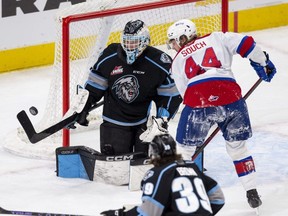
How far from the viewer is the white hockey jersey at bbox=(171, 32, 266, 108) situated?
6820mm

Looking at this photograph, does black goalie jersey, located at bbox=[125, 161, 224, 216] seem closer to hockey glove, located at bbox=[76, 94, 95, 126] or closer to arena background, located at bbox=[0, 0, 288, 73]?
hockey glove, located at bbox=[76, 94, 95, 126]

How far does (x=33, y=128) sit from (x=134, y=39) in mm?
911

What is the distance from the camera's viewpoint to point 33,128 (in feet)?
25.0

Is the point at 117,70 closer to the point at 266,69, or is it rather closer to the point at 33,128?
the point at 33,128

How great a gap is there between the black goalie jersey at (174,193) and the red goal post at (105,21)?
8.11 feet

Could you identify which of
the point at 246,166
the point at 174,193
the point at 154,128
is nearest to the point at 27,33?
the point at 154,128

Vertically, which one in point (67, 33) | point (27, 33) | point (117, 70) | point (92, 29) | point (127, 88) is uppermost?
point (27, 33)

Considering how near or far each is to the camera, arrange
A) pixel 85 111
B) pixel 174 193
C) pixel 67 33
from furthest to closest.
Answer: pixel 67 33 < pixel 85 111 < pixel 174 193

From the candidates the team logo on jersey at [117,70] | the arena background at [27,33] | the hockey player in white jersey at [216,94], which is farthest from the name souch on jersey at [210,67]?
the arena background at [27,33]

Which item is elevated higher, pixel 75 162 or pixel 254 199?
pixel 75 162

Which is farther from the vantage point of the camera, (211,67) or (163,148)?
(211,67)

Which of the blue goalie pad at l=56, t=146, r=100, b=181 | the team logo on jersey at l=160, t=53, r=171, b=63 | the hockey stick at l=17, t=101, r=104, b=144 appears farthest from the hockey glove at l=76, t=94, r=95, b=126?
the team logo on jersey at l=160, t=53, r=171, b=63

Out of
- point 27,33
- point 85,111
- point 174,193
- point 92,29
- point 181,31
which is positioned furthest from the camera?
point 27,33

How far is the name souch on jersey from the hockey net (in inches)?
45.5
